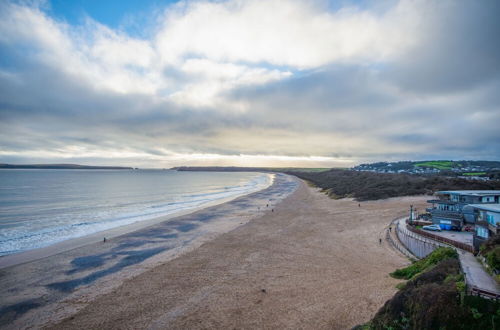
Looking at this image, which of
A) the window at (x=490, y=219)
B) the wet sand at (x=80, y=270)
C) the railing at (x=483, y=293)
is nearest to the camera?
the railing at (x=483, y=293)

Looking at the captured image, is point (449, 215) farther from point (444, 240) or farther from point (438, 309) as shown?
point (438, 309)

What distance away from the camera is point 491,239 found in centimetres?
1337

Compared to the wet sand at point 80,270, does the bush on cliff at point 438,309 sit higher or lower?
higher

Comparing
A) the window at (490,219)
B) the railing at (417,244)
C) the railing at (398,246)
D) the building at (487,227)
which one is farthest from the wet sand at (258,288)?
the window at (490,219)

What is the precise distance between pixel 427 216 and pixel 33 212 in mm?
50887

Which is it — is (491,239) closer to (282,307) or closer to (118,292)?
(282,307)

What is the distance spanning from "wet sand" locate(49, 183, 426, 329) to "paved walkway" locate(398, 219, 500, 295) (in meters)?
3.43

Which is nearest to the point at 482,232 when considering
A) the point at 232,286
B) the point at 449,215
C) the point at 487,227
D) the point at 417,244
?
the point at 487,227

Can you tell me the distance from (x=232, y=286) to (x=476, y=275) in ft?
36.6

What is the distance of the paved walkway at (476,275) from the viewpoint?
9143 mm

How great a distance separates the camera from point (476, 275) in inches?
413

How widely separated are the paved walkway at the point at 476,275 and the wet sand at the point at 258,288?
11.3 feet

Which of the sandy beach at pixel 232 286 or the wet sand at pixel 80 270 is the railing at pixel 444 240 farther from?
the wet sand at pixel 80 270

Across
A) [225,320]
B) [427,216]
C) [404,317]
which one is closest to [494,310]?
[404,317]
